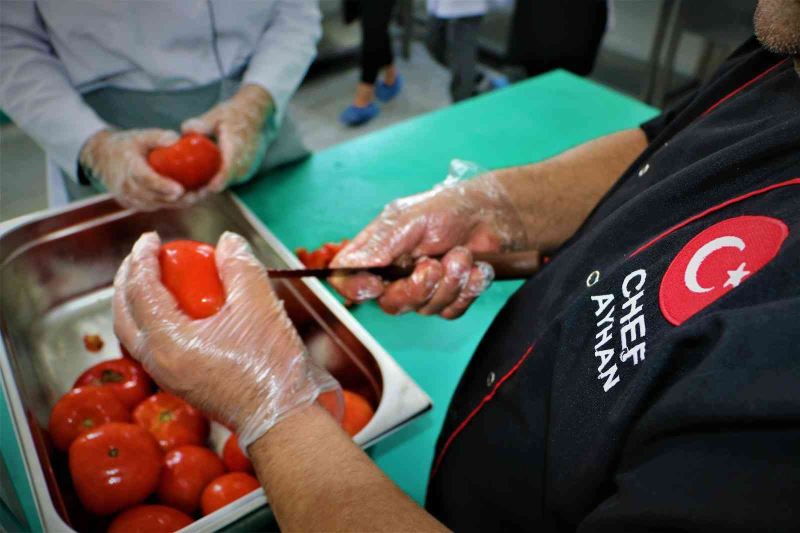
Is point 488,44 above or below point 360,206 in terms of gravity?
below

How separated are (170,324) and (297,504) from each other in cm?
26

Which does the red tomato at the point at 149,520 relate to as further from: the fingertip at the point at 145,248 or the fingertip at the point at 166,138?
the fingertip at the point at 166,138

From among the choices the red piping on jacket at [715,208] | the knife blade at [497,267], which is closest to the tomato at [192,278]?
the knife blade at [497,267]

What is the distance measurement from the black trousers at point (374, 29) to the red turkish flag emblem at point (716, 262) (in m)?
0.44

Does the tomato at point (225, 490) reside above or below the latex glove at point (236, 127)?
below

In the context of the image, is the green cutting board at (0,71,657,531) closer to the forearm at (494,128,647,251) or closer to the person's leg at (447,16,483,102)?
the forearm at (494,128,647,251)

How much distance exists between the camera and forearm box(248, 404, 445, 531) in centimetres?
49

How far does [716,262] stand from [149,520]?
0.68m

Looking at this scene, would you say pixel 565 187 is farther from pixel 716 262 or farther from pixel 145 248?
pixel 145 248

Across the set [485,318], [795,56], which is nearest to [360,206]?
[485,318]

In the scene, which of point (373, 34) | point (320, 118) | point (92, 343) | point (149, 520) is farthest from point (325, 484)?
point (320, 118)

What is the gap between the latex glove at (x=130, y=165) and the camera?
0.94 m

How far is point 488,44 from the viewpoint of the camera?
394 cm

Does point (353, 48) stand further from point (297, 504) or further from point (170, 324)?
point (297, 504)
